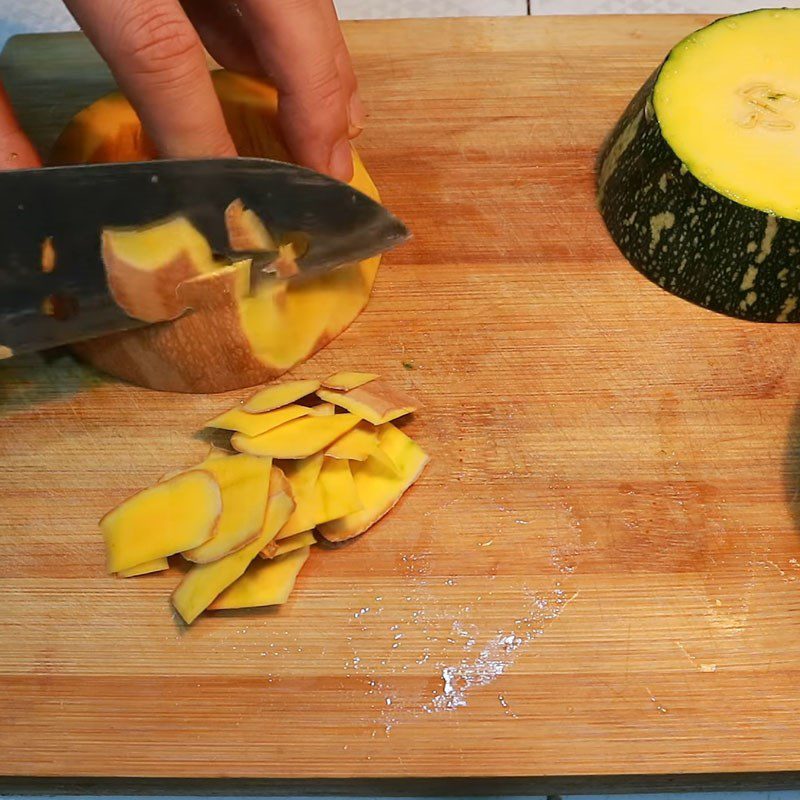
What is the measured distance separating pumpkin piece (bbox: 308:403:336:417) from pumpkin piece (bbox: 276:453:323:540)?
0.08 m

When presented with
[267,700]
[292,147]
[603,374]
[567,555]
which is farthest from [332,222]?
[267,700]

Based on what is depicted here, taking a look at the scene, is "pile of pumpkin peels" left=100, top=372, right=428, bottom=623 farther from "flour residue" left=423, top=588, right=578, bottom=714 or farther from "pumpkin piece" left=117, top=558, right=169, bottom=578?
"flour residue" left=423, top=588, right=578, bottom=714

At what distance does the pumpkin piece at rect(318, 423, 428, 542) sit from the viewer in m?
1.43

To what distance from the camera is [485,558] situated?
1.43 m

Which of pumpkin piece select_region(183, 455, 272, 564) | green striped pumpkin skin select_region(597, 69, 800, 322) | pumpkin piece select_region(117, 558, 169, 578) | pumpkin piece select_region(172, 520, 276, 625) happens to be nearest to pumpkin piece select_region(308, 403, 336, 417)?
pumpkin piece select_region(183, 455, 272, 564)

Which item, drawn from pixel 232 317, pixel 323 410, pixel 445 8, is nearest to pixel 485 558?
pixel 323 410

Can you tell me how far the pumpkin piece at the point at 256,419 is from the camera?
56.8 inches

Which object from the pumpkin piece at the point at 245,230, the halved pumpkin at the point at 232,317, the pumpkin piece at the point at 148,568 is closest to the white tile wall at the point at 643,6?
the halved pumpkin at the point at 232,317

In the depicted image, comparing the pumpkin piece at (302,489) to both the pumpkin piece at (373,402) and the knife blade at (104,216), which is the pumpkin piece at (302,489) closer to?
the pumpkin piece at (373,402)

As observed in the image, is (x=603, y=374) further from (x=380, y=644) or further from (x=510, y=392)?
(x=380, y=644)

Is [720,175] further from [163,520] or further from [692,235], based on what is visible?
[163,520]

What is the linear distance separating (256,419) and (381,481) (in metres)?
0.24

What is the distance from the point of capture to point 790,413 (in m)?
1.56

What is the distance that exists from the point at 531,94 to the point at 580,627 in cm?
123
